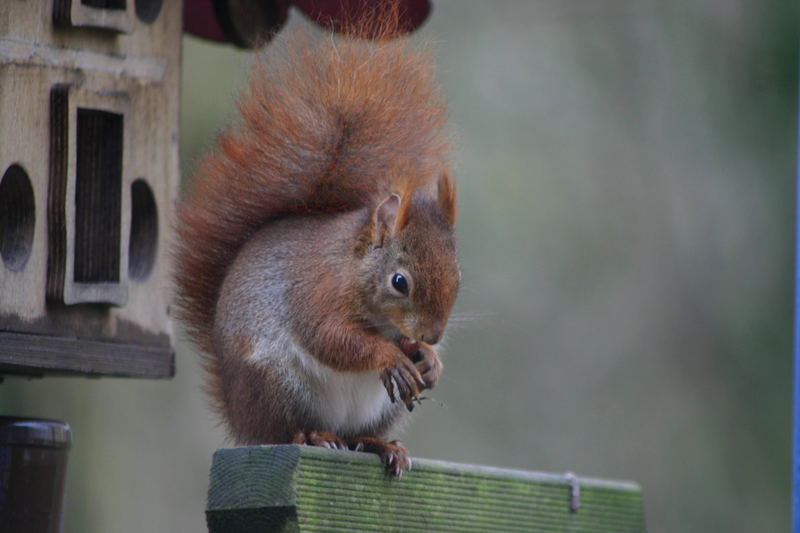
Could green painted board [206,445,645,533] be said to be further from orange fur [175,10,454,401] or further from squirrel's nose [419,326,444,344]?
orange fur [175,10,454,401]

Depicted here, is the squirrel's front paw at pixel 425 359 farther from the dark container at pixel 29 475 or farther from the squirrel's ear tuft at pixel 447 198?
the dark container at pixel 29 475

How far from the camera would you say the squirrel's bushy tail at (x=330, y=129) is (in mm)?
2217

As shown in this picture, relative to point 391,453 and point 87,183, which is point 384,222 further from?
point 87,183

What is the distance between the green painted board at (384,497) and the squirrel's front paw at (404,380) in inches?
3.8

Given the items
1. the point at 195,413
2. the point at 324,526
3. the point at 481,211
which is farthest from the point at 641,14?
the point at 324,526

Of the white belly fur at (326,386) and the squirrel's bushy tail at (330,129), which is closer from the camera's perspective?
the white belly fur at (326,386)

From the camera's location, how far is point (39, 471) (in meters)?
2.17

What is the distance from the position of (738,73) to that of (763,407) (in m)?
1.25

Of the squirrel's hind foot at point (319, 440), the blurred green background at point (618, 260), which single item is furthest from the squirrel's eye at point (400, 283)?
the blurred green background at point (618, 260)

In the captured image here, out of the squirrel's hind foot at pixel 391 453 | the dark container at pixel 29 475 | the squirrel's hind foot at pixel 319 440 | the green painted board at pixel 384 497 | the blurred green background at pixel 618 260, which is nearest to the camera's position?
the green painted board at pixel 384 497

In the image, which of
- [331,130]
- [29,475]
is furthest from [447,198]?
[29,475]

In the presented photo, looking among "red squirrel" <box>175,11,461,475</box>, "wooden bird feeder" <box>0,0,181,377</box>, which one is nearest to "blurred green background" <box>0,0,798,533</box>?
"wooden bird feeder" <box>0,0,181,377</box>

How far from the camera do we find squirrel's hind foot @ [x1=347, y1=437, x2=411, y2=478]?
1893 millimetres

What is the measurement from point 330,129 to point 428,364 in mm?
448
